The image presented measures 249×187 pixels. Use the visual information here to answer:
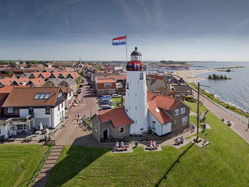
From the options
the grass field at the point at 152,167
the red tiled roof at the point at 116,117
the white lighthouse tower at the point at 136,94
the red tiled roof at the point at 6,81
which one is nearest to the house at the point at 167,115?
the white lighthouse tower at the point at 136,94

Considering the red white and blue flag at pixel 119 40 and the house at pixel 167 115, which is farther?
the house at pixel 167 115

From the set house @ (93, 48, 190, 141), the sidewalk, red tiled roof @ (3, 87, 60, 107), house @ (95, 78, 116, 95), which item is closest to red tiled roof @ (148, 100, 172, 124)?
house @ (93, 48, 190, 141)

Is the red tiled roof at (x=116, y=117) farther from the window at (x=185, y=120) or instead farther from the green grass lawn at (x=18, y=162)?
the window at (x=185, y=120)

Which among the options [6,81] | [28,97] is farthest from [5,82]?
[28,97]

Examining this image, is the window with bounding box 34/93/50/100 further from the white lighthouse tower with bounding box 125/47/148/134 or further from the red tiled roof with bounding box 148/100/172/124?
the red tiled roof with bounding box 148/100/172/124

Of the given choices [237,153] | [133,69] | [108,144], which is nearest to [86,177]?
[108,144]

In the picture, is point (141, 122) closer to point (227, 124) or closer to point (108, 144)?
point (108, 144)
